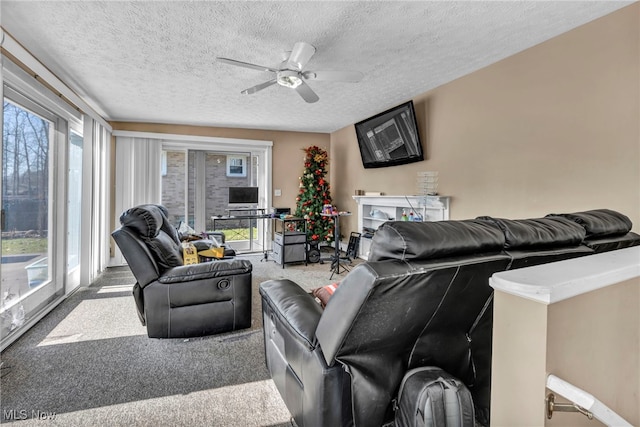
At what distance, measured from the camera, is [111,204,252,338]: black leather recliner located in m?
2.37

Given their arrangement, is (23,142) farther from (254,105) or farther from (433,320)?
(433,320)

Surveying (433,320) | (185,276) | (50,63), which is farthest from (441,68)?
(50,63)

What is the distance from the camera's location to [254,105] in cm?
452

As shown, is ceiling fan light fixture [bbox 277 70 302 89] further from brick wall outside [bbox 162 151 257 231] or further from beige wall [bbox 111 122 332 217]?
brick wall outside [bbox 162 151 257 231]

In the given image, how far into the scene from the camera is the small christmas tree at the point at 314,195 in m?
6.20

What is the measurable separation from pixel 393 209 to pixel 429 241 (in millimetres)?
3939

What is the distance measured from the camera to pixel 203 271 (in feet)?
8.09

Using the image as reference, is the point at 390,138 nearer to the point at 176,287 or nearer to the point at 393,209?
the point at 393,209

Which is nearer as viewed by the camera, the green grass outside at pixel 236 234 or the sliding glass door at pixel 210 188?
the sliding glass door at pixel 210 188

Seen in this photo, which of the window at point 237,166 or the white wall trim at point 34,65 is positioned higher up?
the white wall trim at point 34,65

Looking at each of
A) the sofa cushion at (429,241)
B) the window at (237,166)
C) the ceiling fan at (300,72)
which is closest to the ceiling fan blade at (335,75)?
the ceiling fan at (300,72)

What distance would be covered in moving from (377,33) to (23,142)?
10.7 feet

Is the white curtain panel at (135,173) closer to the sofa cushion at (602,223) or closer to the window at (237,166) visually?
the window at (237,166)

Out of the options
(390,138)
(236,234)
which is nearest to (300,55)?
(390,138)
